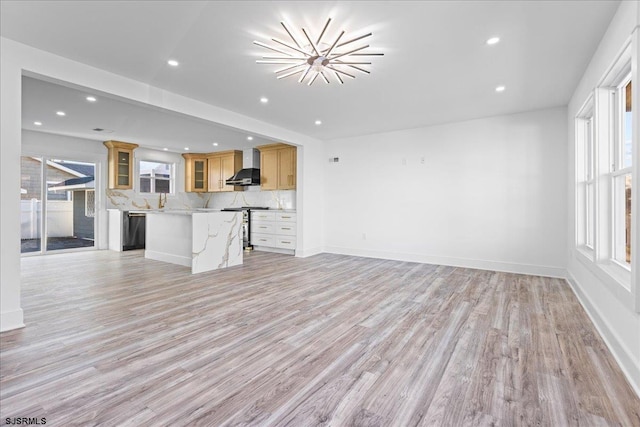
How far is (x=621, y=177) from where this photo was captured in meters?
2.59

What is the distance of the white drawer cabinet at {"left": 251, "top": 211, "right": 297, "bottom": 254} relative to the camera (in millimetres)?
6504

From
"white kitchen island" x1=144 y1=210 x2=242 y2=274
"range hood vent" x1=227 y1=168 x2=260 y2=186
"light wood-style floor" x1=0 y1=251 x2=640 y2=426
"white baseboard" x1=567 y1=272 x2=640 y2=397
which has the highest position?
"range hood vent" x1=227 y1=168 x2=260 y2=186

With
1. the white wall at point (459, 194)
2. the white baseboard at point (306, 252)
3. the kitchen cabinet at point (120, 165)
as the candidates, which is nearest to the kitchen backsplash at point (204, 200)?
the kitchen cabinet at point (120, 165)

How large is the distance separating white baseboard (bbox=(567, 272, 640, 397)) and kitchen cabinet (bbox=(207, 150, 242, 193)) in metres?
7.51

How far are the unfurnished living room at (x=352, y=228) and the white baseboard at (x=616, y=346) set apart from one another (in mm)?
29

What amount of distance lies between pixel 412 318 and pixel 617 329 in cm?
148

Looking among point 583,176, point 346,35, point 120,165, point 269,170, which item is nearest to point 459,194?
point 583,176

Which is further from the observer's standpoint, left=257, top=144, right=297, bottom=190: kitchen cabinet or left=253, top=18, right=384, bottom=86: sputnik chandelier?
left=257, top=144, right=297, bottom=190: kitchen cabinet

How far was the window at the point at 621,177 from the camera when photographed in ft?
8.20

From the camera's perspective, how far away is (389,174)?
19.4 ft

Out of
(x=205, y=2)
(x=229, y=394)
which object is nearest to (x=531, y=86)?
(x=205, y=2)

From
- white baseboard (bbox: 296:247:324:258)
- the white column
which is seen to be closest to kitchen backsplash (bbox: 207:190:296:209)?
white baseboard (bbox: 296:247:324:258)

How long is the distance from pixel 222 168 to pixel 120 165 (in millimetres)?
2418

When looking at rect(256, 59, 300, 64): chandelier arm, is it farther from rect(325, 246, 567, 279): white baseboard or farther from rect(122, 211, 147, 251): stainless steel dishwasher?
rect(122, 211, 147, 251): stainless steel dishwasher
